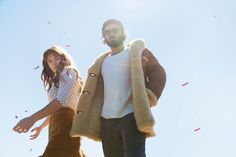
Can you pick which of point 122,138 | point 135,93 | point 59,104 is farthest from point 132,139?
point 59,104

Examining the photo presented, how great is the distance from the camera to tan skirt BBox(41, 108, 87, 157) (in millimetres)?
5383

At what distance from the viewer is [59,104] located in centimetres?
546

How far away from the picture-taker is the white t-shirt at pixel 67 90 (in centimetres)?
553

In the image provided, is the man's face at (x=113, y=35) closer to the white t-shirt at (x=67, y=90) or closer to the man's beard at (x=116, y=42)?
the man's beard at (x=116, y=42)

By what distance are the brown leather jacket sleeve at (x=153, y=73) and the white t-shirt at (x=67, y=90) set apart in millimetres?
856

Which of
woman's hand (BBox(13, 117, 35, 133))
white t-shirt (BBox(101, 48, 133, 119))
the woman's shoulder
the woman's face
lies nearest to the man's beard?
white t-shirt (BBox(101, 48, 133, 119))

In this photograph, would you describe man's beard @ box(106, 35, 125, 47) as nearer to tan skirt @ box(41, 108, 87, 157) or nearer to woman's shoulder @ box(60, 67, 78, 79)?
woman's shoulder @ box(60, 67, 78, 79)

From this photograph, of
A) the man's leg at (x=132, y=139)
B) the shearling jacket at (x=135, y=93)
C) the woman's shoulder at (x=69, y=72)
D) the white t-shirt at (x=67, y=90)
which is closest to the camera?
the man's leg at (x=132, y=139)

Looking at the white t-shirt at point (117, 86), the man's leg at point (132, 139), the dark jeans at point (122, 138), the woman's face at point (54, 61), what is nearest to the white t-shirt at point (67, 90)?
the woman's face at point (54, 61)

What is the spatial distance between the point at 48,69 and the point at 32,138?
0.88 meters

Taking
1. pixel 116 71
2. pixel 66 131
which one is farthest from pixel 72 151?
pixel 116 71

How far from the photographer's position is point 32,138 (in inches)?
236

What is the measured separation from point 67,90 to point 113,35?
85cm

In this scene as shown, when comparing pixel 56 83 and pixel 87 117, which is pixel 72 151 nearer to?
pixel 87 117
